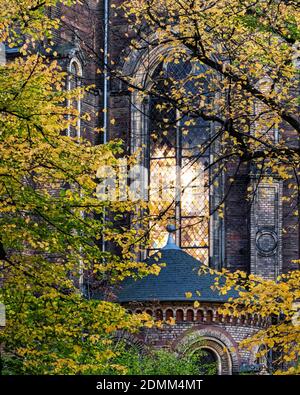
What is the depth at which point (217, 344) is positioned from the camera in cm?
3688

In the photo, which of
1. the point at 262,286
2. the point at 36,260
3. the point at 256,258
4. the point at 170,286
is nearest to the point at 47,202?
the point at 36,260

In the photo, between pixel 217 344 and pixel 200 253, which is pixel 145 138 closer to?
pixel 200 253

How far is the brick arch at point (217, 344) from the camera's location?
3644 centimetres

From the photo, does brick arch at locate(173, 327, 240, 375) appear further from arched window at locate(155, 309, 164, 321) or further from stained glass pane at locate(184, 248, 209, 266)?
stained glass pane at locate(184, 248, 209, 266)

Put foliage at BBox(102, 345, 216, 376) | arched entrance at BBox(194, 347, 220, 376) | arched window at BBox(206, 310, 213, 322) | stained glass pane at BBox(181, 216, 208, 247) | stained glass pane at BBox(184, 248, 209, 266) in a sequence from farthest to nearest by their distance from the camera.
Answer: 1. stained glass pane at BBox(181, 216, 208, 247)
2. stained glass pane at BBox(184, 248, 209, 266)
3. arched window at BBox(206, 310, 213, 322)
4. arched entrance at BBox(194, 347, 220, 376)
5. foliage at BBox(102, 345, 216, 376)

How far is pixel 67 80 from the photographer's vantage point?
38.8m

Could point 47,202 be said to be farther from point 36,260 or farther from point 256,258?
point 256,258

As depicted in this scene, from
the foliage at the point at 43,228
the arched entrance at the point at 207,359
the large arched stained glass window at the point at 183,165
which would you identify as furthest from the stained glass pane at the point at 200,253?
the foliage at the point at 43,228

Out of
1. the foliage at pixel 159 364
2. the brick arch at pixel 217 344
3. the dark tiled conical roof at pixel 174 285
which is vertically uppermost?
the dark tiled conical roof at pixel 174 285

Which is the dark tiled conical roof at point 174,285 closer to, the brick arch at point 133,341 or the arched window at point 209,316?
the arched window at point 209,316

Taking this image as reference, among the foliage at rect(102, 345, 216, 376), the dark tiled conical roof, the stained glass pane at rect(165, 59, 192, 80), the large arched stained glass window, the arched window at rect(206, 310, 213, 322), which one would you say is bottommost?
the foliage at rect(102, 345, 216, 376)

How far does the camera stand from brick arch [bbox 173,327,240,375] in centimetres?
3644

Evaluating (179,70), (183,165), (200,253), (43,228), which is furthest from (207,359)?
(43,228)

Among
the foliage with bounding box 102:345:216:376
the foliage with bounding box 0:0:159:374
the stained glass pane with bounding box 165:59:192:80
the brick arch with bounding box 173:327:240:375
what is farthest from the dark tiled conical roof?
the foliage with bounding box 0:0:159:374
